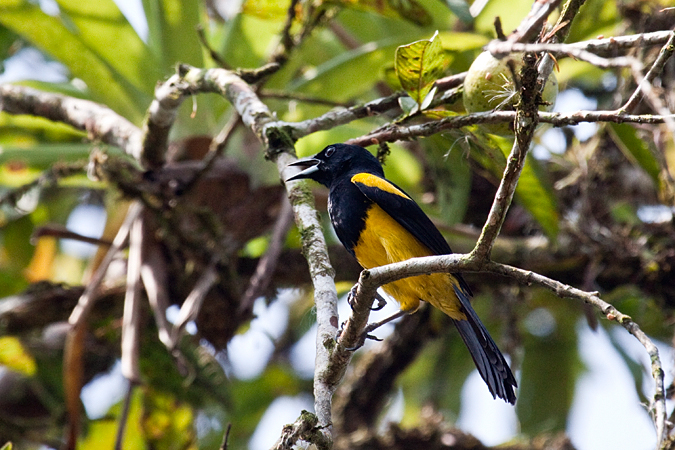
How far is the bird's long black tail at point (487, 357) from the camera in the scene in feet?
8.20

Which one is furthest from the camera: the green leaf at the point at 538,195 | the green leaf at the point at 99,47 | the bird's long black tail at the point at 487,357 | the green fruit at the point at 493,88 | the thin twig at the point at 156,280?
the green leaf at the point at 99,47

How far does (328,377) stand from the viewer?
1.53m

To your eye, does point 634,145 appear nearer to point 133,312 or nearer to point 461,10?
point 461,10

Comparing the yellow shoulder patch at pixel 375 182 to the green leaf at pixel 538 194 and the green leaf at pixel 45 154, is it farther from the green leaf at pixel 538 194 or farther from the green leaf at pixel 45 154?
the green leaf at pixel 45 154

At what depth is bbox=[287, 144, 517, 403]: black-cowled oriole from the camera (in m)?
2.71

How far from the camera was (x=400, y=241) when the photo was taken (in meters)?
2.76

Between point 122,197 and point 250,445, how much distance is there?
2.96 meters

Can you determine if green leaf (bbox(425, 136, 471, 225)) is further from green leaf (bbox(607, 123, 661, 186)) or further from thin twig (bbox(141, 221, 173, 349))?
thin twig (bbox(141, 221, 173, 349))

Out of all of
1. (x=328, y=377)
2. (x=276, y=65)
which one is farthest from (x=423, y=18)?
(x=328, y=377)

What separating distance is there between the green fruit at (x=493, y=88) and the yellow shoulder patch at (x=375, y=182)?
768mm

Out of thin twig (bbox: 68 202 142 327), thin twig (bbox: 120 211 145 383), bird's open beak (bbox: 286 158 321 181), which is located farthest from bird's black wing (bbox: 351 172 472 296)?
thin twig (bbox: 68 202 142 327)

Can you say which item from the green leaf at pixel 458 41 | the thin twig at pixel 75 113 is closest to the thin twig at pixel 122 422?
the thin twig at pixel 75 113

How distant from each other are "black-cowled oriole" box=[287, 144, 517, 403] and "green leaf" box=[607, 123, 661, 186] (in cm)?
125

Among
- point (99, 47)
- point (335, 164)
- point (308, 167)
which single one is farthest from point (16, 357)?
point (335, 164)
